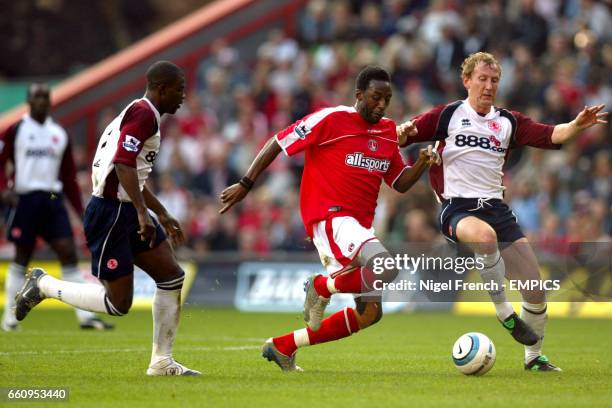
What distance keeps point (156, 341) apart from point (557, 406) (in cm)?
348

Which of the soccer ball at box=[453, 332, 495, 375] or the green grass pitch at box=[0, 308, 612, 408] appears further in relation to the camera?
the soccer ball at box=[453, 332, 495, 375]

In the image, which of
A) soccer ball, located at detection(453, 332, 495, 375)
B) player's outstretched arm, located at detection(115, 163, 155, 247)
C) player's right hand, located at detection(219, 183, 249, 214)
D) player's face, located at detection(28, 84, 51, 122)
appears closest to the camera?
player's outstretched arm, located at detection(115, 163, 155, 247)

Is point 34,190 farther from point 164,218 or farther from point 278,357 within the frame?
point 278,357

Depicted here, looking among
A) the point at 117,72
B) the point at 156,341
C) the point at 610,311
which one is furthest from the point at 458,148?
the point at 117,72

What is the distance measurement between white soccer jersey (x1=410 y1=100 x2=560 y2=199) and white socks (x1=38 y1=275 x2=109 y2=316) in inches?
125

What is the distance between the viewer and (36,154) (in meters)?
14.8

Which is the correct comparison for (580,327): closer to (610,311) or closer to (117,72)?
(610,311)

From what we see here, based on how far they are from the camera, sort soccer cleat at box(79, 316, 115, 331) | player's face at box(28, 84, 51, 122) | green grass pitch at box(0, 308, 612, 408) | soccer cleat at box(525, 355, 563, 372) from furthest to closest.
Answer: soccer cleat at box(79, 316, 115, 331) < player's face at box(28, 84, 51, 122) < soccer cleat at box(525, 355, 563, 372) < green grass pitch at box(0, 308, 612, 408)

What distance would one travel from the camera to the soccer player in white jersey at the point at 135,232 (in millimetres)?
9469

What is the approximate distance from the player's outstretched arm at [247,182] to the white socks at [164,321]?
863 mm

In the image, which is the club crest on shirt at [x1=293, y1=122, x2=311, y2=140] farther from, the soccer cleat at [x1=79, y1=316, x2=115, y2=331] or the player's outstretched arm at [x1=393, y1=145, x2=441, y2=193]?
the soccer cleat at [x1=79, y1=316, x2=115, y2=331]

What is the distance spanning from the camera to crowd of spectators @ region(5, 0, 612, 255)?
65.3 feet

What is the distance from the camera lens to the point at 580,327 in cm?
1593

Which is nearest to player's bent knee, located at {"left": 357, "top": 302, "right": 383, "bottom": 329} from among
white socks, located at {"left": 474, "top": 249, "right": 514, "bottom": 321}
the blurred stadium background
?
Answer: white socks, located at {"left": 474, "top": 249, "right": 514, "bottom": 321}
